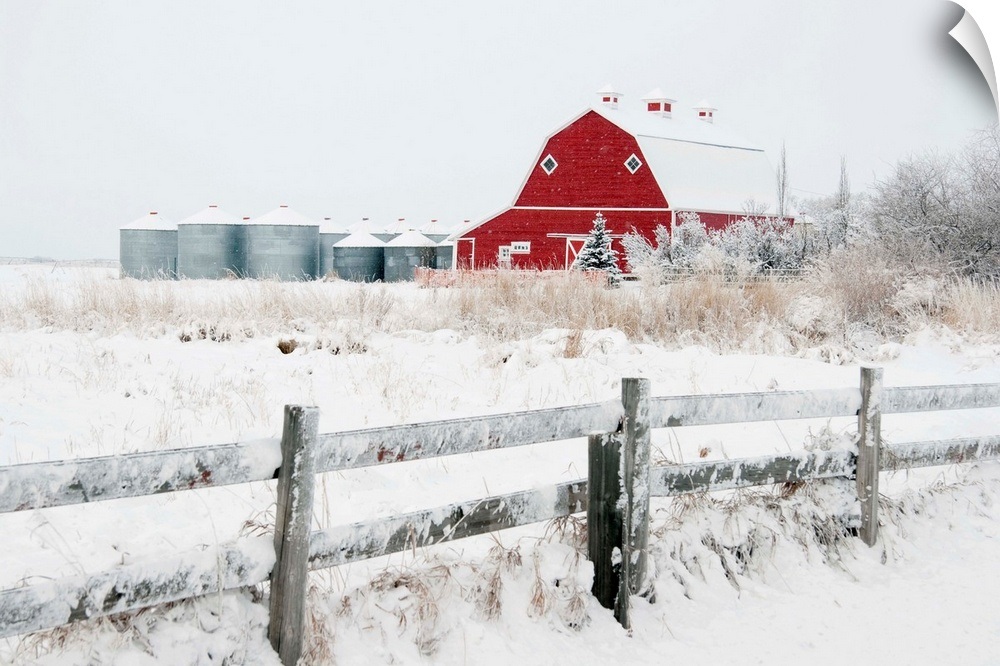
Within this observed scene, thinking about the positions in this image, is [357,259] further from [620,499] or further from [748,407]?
[620,499]

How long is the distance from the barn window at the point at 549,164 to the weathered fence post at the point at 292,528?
113ft

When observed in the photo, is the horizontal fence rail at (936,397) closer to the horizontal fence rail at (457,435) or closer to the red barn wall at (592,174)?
the horizontal fence rail at (457,435)

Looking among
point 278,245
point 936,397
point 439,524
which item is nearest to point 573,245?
point 278,245

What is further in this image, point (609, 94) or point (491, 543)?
point (609, 94)

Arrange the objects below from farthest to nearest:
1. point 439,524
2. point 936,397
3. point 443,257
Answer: point 443,257 < point 936,397 < point 439,524

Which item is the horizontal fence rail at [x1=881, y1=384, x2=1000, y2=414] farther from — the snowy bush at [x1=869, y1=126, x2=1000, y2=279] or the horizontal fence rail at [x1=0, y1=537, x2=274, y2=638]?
the snowy bush at [x1=869, y1=126, x2=1000, y2=279]

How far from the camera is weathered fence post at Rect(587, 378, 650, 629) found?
15.2 ft

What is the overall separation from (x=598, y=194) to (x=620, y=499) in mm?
32472

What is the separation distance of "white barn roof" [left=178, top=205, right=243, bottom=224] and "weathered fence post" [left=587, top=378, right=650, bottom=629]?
1541 inches

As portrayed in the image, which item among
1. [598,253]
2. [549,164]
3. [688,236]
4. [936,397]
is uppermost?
[549,164]

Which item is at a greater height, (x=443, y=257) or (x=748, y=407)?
(x=443, y=257)

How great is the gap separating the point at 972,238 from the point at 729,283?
839 centimetres

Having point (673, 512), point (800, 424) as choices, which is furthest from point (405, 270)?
point (673, 512)

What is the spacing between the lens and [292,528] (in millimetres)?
3604
